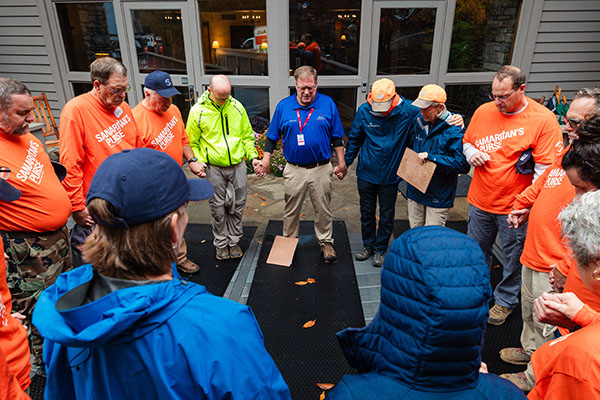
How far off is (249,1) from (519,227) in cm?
598

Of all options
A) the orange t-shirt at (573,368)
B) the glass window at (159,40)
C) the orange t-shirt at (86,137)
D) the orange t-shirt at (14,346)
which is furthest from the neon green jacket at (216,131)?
the glass window at (159,40)

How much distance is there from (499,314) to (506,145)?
1.41m

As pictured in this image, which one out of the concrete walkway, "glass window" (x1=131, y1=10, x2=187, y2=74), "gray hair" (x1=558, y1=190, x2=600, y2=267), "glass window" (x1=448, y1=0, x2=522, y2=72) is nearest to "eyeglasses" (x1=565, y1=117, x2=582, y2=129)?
"gray hair" (x1=558, y1=190, x2=600, y2=267)

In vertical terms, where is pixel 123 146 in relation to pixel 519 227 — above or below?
above

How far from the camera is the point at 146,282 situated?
1080mm

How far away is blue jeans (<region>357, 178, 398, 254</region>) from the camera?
3902 mm

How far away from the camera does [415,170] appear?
3.45 m

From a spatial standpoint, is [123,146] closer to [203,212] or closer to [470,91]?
[203,212]

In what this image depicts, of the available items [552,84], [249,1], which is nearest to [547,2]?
[552,84]

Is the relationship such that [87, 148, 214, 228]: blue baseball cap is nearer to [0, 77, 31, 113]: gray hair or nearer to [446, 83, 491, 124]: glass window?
[0, 77, 31, 113]: gray hair

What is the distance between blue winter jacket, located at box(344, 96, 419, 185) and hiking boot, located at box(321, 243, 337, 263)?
2.94 ft

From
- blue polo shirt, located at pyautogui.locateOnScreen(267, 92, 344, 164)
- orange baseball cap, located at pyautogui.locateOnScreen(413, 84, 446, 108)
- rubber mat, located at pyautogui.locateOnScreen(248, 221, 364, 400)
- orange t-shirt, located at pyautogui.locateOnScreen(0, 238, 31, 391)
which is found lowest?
rubber mat, located at pyautogui.locateOnScreen(248, 221, 364, 400)

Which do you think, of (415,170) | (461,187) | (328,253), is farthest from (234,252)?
(461,187)

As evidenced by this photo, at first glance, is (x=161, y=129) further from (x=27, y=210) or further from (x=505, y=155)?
(x=505, y=155)
